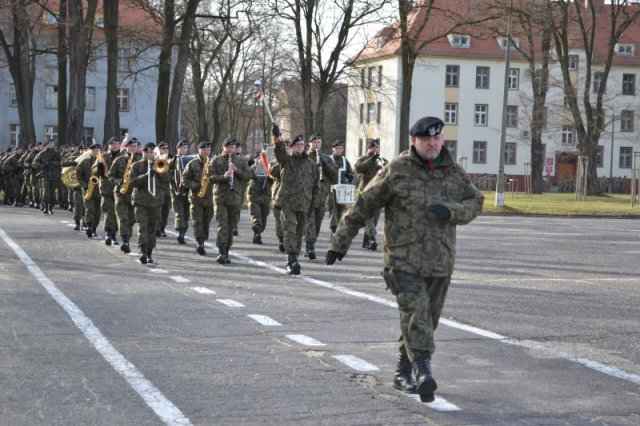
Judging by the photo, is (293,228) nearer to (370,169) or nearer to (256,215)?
(370,169)

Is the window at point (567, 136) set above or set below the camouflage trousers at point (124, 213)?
above

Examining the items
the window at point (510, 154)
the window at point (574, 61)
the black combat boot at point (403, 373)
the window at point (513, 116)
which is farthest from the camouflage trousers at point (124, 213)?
the window at point (510, 154)

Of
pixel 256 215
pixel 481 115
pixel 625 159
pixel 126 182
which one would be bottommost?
pixel 256 215

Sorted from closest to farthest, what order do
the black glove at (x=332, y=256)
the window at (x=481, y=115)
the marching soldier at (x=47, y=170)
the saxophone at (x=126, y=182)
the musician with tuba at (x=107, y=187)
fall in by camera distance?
the black glove at (x=332, y=256)
the saxophone at (x=126, y=182)
the musician with tuba at (x=107, y=187)
the marching soldier at (x=47, y=170)
the window at (x=481, y=115)

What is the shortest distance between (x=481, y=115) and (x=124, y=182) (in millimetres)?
68039

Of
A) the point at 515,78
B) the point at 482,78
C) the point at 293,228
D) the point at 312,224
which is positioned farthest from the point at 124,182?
the point at 515,78

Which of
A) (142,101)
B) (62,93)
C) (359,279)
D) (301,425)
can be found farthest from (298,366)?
(142,101)

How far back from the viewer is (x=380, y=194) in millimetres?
7750

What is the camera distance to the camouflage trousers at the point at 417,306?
750cm

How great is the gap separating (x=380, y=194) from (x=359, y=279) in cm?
801

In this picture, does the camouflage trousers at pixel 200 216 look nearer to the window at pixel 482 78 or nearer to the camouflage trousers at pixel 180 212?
the camouflage trousers at pixel 180 212

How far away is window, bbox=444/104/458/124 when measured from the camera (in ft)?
276

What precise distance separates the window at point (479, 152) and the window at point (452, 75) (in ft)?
14.6

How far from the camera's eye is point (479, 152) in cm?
8456
